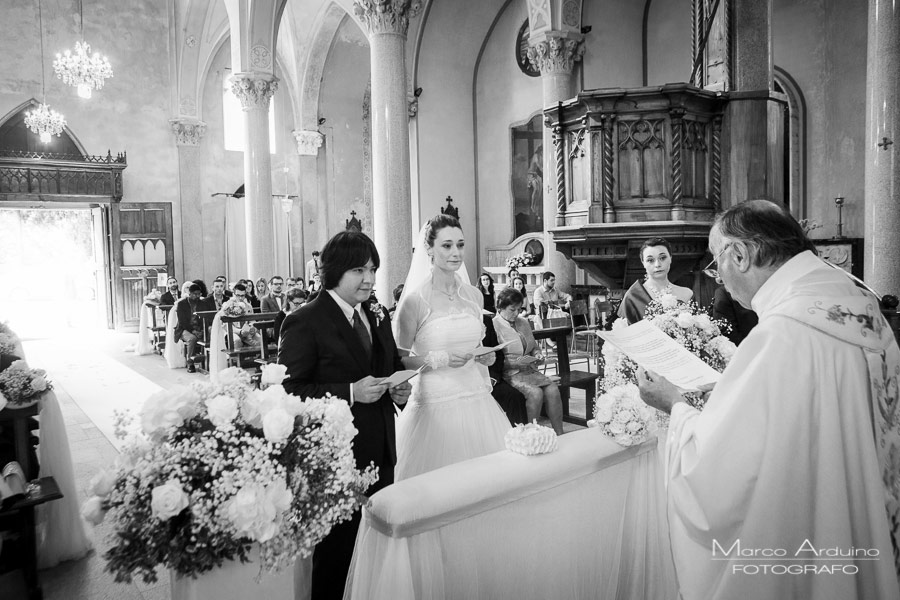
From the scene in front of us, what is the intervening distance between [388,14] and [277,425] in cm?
838

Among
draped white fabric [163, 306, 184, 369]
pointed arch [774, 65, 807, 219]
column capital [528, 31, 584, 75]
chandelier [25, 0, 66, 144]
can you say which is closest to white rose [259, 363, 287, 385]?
draped white fabric [163, 306, 184, 369]

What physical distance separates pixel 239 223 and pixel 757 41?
16864 millimetres

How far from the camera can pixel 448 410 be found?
3.34 m

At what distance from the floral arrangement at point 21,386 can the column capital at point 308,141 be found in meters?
16.8

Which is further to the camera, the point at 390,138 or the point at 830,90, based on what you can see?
the point at 830,90

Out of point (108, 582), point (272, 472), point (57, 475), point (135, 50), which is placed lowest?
point (108, 582)

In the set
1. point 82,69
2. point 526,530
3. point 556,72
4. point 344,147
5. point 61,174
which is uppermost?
point 82,69

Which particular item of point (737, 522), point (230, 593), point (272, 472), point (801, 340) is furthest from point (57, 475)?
point (801, 340)

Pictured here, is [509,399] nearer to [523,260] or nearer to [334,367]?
[334,367]

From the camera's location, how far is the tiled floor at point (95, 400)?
Result: 3.21 metres

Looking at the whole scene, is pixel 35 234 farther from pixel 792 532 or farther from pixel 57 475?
pixel 792 532

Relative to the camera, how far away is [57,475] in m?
3.53

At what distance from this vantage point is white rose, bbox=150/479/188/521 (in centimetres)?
139

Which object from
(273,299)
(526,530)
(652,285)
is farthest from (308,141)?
(526,530)
